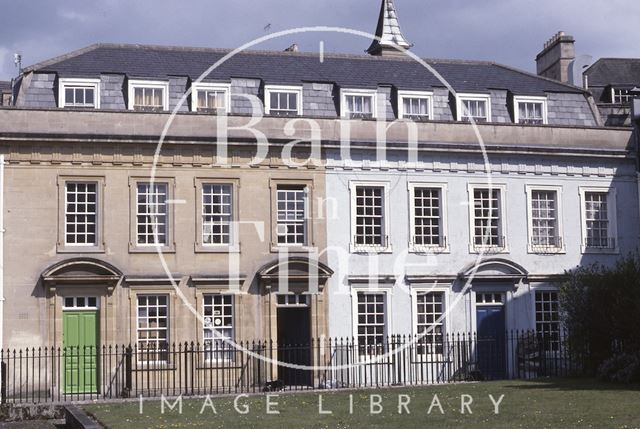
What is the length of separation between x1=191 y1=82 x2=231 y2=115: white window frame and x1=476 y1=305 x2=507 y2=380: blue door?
975 cm

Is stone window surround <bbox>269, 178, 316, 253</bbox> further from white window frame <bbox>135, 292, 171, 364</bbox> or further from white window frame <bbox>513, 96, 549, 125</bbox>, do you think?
white window frame <bbox>513, 96, 549, 125</bbox>

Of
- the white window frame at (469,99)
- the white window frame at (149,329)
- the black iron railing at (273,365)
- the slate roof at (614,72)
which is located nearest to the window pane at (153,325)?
the white window frame at (149,329)

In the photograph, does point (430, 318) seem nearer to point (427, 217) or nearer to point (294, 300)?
point (427, 217)

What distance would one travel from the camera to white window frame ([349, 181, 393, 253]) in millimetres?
30875

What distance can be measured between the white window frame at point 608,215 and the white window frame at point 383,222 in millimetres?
6354

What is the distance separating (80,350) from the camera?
28609 millimetres

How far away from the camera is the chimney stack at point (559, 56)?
131ft

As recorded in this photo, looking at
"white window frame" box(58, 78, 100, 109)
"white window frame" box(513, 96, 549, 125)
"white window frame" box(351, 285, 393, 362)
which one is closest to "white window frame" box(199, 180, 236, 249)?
"white window frame" box(351, 285, 393, 362)

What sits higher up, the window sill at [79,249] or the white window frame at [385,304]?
the window sill at [79,249]

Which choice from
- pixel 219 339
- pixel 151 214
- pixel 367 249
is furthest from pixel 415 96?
pixel 219 339

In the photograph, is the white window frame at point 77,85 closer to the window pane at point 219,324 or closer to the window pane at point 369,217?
the window pane at point 219,324

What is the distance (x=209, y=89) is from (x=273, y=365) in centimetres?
848

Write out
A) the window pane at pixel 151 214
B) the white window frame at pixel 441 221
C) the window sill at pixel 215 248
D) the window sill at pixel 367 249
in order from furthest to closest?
the white window frame at pixel 441 221
the window sill at pixel 367 249
the window sill at pixel 215 248
the window pane at pixel 151 214

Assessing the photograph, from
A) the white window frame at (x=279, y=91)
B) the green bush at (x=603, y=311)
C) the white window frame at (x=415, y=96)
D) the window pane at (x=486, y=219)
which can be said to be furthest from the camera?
the white window frame at (x=415, y=96)
